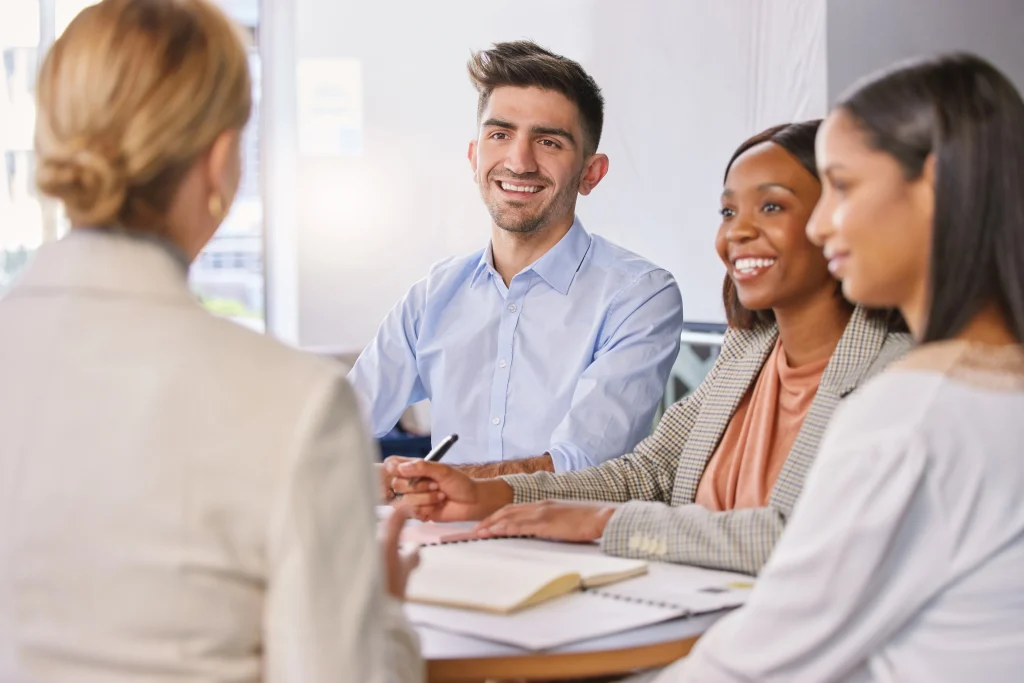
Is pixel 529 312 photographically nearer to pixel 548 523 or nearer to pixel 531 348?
pixel 531 348

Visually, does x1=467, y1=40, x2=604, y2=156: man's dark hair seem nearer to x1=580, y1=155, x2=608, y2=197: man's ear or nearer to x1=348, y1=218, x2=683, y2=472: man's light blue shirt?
x1=580, y1=155, x2=608, y2=197: man's ear

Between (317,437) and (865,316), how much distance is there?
108cm

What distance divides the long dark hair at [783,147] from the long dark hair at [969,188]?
69cm

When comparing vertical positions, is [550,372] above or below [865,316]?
below

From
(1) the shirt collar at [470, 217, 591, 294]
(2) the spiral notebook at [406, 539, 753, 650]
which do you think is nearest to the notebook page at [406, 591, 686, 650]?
(2) the spiral notebook at [406, 539, 753, 650]

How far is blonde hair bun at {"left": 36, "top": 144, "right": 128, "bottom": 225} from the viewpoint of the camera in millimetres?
968

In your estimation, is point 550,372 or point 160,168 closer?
point 160,168

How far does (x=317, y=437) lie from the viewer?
96 cm

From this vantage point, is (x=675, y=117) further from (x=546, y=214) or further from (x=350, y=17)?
(x=350, y=17)

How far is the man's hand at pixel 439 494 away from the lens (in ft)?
6.38

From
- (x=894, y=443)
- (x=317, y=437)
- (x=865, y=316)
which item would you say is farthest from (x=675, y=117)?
(x=317, y=437)

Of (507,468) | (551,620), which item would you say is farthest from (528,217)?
(551,620)

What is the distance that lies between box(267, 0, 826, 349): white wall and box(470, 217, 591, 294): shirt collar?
100cm

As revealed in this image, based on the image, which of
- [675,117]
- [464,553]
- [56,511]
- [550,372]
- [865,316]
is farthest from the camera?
[675,117]
